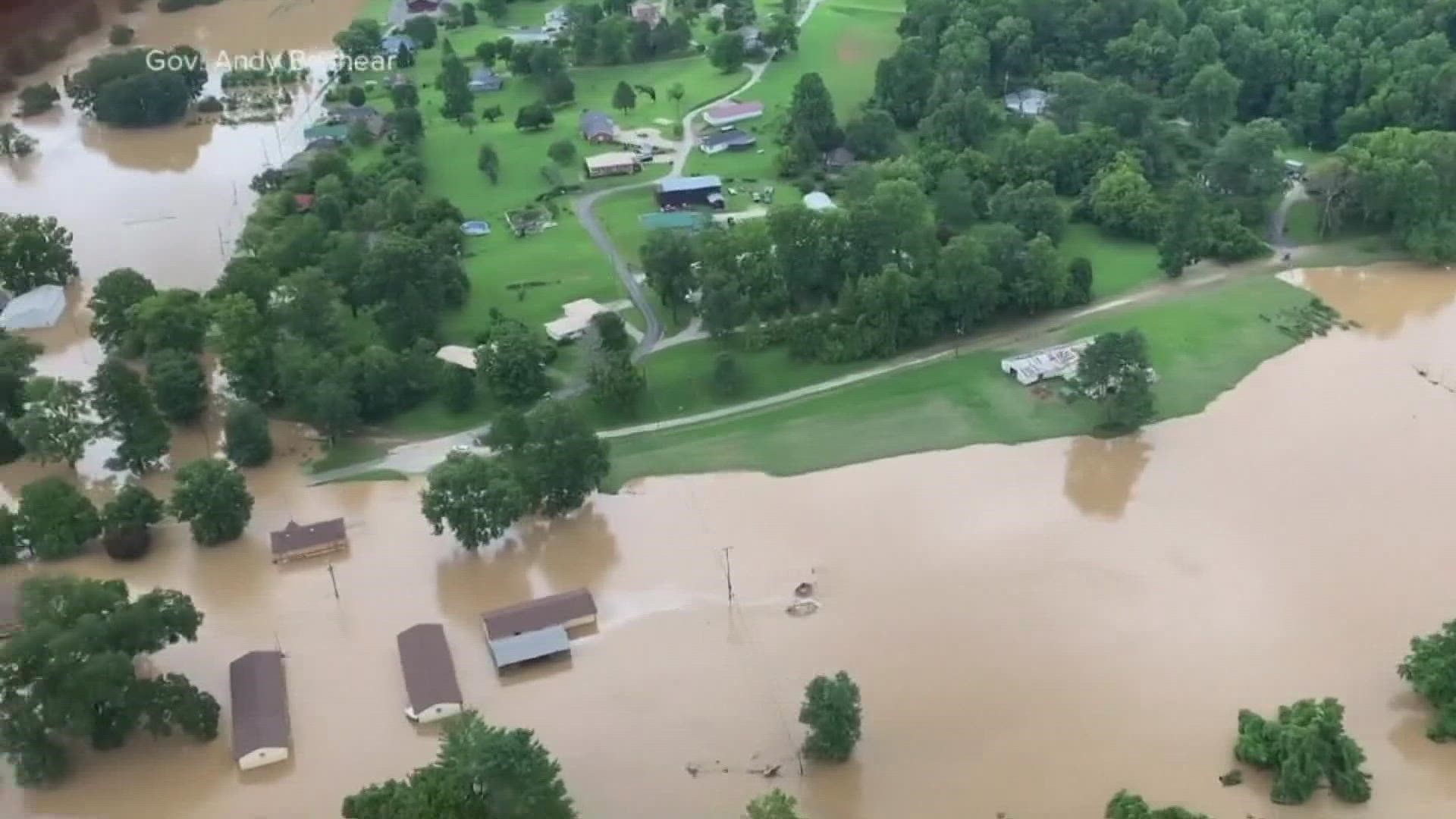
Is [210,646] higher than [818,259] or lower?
lower

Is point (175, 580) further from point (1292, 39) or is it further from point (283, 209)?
point (1292, 39)

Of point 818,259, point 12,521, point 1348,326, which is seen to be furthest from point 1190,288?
point 12,521

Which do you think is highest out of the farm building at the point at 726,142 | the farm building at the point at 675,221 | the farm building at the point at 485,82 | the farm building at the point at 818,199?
the farm building at the point at 485,82

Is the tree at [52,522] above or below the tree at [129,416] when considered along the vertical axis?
below

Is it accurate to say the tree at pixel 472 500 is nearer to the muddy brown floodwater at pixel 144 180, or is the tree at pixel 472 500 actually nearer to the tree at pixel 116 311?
the tree at pixel 116 311

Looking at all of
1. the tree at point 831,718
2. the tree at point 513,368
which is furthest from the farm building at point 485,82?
the tree at point 831,718

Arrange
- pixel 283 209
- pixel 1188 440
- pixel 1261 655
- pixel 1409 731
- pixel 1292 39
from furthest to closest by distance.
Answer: pixel 1292 39, pixel 283 209, pixel 1188 440, pixel 1261 655, pixel 1409 731
